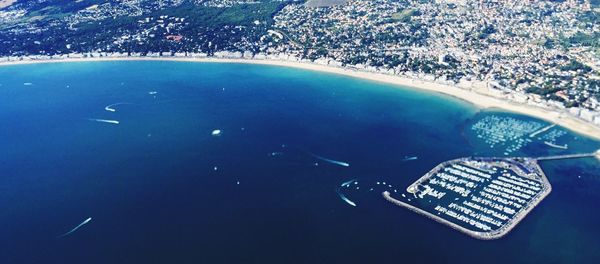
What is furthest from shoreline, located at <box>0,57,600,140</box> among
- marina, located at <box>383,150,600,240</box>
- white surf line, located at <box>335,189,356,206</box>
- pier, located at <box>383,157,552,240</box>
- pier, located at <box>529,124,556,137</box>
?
white surf line, located at <box>335,189,356,206</box>

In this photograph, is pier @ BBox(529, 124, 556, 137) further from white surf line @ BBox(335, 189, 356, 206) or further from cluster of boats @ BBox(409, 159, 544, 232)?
white surf line @ BBox(335, 189, 356, 206)

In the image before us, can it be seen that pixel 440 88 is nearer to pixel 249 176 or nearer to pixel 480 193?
pixel 480 193

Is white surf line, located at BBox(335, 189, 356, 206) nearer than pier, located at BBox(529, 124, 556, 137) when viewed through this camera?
Yes

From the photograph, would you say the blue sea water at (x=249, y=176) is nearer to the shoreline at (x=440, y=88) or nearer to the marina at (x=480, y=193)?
the marina at (x=480, y=193)

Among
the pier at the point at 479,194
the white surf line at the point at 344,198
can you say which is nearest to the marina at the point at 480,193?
the pier at the point at 479,194

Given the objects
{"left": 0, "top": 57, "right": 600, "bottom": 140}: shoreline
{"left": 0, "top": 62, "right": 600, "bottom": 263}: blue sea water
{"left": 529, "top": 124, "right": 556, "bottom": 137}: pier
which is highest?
{"left": 0, "top": 57, "right": 600, "bottom": 140}: shoreline

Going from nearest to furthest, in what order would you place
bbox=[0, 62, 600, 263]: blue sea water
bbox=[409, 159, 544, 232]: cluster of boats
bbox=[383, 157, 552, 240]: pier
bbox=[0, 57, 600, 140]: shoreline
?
bbox=[0, 62, 600, 263]: blue sea water, bbox=[383, 157, 552, 240]: pier, bbox=[409, 159, 544, 232]: cluster of boats, bbox=[0, 57, 600, 140]: shoreline

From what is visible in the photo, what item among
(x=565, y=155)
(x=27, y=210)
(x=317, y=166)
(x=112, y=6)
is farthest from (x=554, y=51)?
(x=112, y=6)
